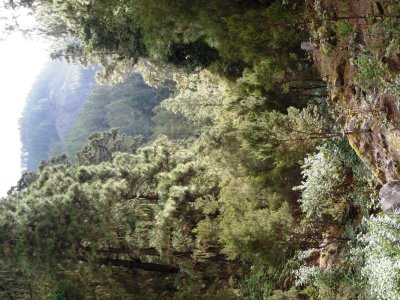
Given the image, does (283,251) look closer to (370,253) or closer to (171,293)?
(370,253)

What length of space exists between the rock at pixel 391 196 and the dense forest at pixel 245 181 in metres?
0.02

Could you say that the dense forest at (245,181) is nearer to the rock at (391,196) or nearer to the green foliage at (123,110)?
the rock at (391,196)

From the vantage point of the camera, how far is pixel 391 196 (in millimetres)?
6188

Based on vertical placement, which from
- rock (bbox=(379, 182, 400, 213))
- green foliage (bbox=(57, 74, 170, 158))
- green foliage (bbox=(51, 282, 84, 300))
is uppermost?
green foliage (bbox=(57, 74, 170, 158))

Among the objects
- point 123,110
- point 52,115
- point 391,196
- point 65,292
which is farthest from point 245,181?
point 52,115

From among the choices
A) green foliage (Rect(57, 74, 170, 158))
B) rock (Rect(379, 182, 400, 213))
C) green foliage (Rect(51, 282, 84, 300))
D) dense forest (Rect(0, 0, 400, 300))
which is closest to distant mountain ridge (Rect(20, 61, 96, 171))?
green foliage (Rect(57, 74, 170, 158))

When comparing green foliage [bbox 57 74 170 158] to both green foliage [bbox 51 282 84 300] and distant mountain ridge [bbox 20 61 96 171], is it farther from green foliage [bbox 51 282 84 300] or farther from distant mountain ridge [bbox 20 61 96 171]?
green foliage [bbox 51 282 84 300]

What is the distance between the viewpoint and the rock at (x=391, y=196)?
6.05 m

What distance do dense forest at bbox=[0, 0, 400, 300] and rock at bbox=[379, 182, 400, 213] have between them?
21mm

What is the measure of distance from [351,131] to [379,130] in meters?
0.79

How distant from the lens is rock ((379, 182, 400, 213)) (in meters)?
6.05

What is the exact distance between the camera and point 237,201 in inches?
454

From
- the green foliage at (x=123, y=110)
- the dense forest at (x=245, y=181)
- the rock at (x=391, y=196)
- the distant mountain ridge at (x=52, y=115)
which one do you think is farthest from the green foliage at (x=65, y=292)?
the distant mountain ridge at (x=52, y=115)

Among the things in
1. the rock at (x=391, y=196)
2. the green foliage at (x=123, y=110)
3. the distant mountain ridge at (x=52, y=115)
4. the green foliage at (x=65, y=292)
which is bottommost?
the green foliage at (x=65, y=292)
